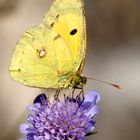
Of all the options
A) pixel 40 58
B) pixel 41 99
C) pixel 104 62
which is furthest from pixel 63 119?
pixel 104 62

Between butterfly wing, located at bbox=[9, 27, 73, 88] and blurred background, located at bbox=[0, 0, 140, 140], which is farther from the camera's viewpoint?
blurred background, located at bbox=[0, 0, 140, 140]

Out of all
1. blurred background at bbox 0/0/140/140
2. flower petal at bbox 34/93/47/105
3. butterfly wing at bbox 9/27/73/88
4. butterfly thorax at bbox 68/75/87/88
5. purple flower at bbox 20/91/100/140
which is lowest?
purple flower at bbox 20/91/100/140

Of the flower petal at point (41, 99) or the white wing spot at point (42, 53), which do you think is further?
the white wing spot at point (42, 53)

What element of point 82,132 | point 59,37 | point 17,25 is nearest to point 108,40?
point 17,25

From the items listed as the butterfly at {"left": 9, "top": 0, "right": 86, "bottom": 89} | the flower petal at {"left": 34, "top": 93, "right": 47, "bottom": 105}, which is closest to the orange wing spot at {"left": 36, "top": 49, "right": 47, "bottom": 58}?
the butterfly at {"left": 9, "top": 0, "right": 86, "bottom": 89}

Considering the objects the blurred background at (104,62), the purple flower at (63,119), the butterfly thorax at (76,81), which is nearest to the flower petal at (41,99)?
the purple flower at (63,119)

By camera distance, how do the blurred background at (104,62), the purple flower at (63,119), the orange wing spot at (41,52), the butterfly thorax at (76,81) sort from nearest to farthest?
the purple flower at (63,119) → the butterfly thorax at (76,81) → the orange wing spot at (41,52) → the blurred background at (104,62)

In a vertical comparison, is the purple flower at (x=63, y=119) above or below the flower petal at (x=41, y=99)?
below

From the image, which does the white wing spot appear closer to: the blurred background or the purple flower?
the purple flower

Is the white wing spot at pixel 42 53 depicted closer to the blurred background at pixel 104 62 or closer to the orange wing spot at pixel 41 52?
the orange wing spot at pixel 41 52
